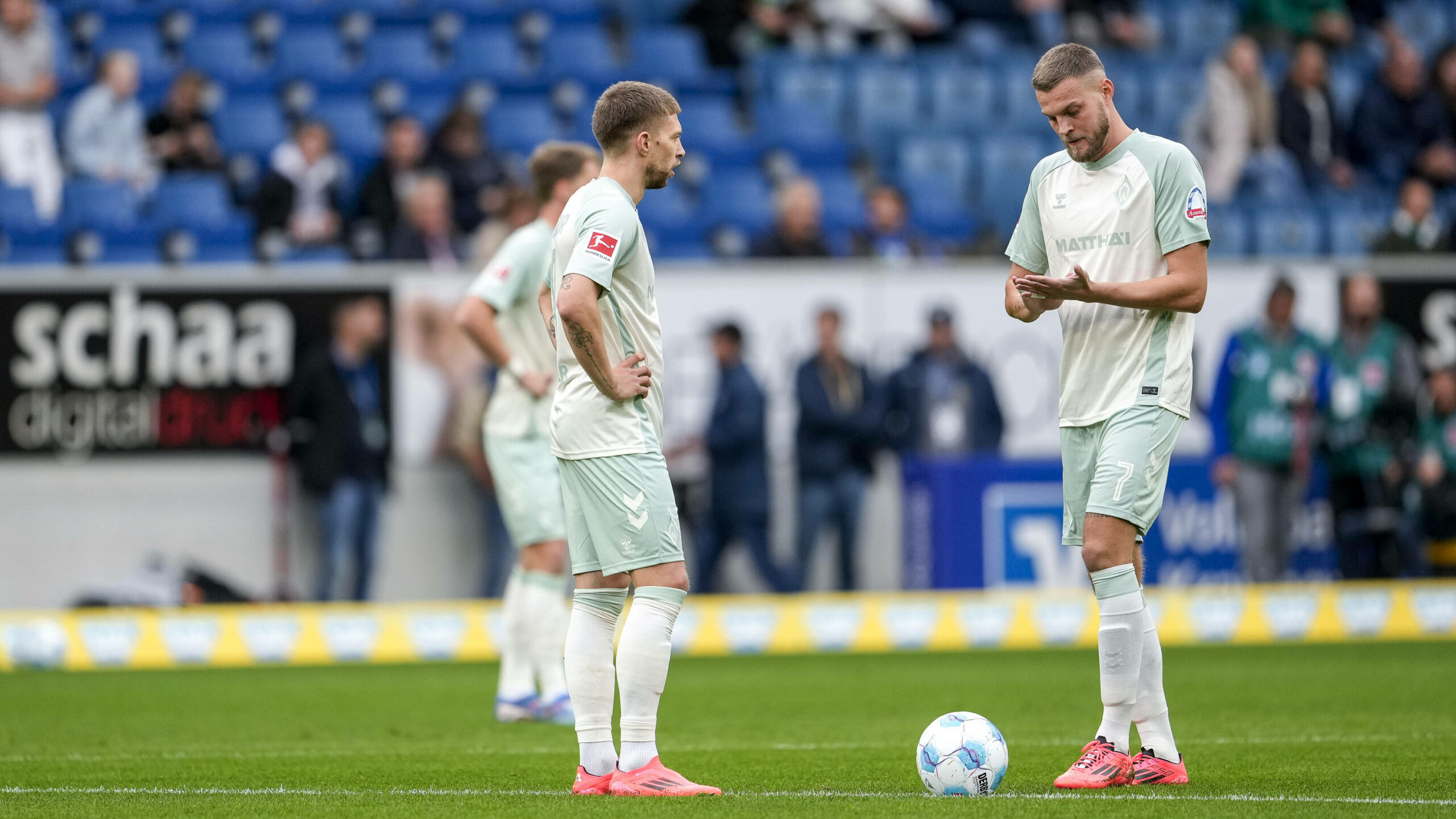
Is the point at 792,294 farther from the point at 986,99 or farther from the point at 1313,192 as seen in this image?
the point at 1313,192

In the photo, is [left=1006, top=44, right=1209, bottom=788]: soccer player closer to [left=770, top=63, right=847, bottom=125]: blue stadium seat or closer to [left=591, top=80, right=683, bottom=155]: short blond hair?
[left=591, top=80, right=683, bottom=155]: short blond hair

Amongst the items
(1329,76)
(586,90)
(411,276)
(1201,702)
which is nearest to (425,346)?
(411,276)

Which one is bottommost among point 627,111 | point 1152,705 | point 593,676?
point 1152,705

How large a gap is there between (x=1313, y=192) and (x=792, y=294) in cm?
634

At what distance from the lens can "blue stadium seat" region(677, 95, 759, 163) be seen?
17.3 meters

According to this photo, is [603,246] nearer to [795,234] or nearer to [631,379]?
[631,379]

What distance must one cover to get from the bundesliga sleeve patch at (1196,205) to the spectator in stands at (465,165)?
10101 mm

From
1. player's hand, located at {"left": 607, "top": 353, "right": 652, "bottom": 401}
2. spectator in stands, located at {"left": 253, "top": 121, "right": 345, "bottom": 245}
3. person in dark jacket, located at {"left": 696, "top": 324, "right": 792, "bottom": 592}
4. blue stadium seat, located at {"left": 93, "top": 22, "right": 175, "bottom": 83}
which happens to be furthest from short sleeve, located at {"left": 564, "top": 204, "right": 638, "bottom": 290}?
blue stadium seat, located at {"left": 93, "top": 22, "right": 175, "bottom": 83}

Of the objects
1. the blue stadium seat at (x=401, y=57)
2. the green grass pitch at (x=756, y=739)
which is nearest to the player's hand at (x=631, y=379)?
the green grass pitch at (x=756, y=739)

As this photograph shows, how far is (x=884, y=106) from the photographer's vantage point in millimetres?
18234

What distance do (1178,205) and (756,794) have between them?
2208 millimetres

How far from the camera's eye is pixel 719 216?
16.4 meters

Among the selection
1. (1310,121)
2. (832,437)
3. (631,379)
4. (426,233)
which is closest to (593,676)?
(631,379)

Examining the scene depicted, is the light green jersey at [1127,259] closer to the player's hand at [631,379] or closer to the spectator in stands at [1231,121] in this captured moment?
the player's hand at [631,379]
